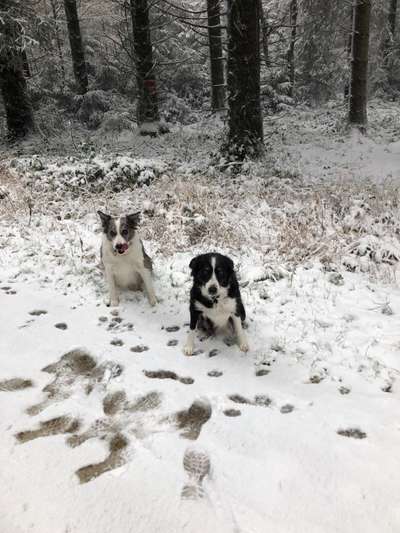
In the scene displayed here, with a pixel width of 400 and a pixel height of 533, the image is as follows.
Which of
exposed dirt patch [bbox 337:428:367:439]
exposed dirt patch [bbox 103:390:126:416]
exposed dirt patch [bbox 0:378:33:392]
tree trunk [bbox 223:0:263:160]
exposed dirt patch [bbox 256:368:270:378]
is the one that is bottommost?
exposed dirt patch [bbox 256:368:270:378]

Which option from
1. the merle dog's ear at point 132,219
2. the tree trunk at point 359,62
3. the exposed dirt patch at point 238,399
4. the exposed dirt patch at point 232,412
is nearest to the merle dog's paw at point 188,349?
the exposed dirt patch at point 238,399

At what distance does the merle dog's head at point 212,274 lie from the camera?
4.29 metres

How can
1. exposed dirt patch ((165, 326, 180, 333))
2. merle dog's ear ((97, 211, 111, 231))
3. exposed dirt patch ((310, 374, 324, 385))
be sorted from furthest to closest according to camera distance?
merle dog's ear ((97, 211, 111, 231)) < exposed dirt patch ((165, 326, 180, 333)) < exposed dirt patch ((310, 374, 324, 385))

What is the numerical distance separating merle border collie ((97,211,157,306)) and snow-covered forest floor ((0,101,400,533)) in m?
0.29

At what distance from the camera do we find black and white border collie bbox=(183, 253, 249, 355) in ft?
14.1

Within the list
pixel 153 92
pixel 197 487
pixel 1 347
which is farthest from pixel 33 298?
pixel 153 92

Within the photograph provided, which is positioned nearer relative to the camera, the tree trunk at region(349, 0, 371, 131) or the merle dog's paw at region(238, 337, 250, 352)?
the merle dog's paw at region(238, 337, 250, 352)

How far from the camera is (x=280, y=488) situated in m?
2.78

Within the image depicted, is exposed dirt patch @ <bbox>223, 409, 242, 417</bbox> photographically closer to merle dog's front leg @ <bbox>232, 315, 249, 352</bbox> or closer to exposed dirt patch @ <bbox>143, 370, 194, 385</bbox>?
exposed dirt patch @ <bbox>143, 370, 194, 385</bbox>

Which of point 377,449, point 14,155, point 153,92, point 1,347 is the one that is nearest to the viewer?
point 377,449

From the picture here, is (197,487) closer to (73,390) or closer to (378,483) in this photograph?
(378,483)

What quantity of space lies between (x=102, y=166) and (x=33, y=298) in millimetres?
5084

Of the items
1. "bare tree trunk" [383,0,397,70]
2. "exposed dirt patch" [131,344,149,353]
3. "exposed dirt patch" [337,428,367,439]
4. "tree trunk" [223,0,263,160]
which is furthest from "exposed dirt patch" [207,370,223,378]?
"bare tree trunk" [383,0,397,70]

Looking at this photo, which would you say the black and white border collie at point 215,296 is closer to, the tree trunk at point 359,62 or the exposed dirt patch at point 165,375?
the exposed dirt patch at point 165,375
